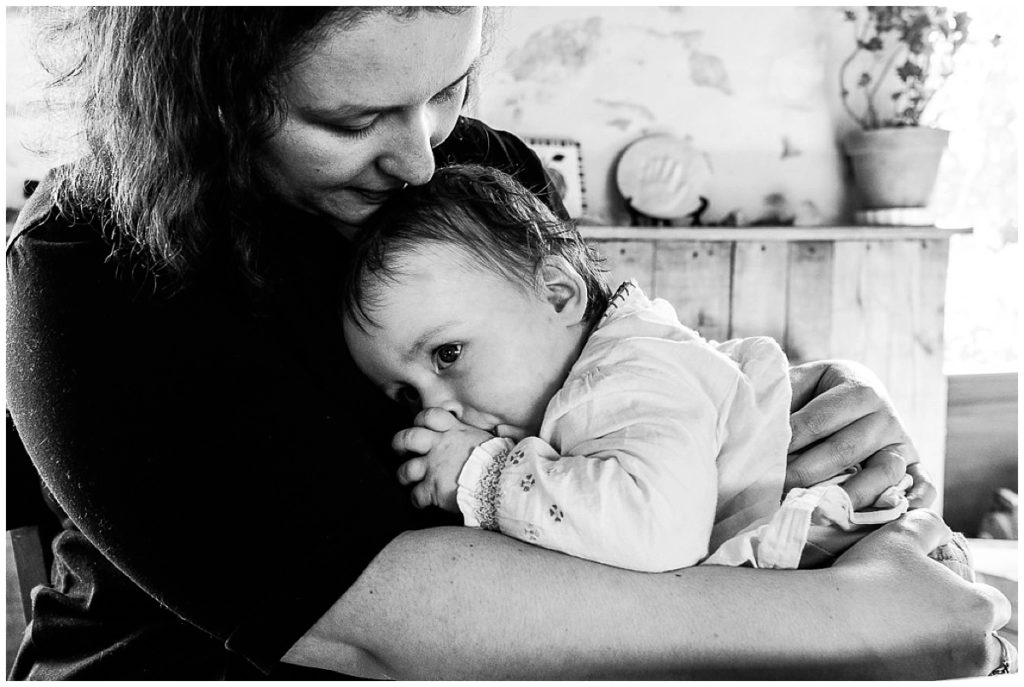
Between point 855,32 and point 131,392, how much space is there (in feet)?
9.81

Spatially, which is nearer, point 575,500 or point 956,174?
point 575,500

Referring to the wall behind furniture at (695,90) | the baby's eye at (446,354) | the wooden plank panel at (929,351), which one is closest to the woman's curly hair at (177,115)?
the baby's eye at (446,354)

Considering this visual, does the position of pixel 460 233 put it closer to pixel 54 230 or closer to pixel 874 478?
pixel 54 230

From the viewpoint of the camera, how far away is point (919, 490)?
3.51 ft

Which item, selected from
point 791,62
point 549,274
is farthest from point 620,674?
point 791,62

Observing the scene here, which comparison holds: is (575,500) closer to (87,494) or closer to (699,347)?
(699,347)

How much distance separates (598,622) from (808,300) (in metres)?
2.40

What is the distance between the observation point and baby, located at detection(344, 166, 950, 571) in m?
0.87

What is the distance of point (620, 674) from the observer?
2.63 feet

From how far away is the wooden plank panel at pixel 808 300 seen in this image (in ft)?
9.77

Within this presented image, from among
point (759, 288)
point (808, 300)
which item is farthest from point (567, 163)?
point (808, 300)

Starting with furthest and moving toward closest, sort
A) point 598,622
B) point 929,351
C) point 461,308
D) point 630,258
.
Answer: point 929,351
point 630,258
point 461,308
point 598,622

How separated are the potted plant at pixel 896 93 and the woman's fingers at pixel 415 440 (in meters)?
2.51

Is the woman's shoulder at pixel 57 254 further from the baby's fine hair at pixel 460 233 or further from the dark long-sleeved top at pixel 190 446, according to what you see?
Answer: the baby's fine hair at pixel 460 233
